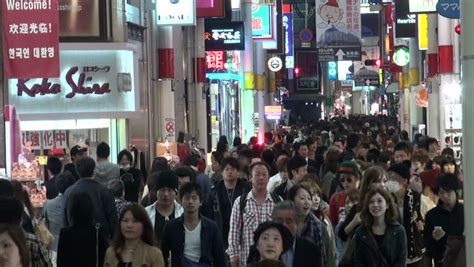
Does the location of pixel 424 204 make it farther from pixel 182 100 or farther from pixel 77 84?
pixel 182 100

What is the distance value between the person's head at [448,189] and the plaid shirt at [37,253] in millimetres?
3776

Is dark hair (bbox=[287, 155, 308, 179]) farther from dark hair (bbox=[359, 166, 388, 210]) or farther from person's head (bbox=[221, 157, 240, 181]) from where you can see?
dark hair (bbox=[359, 166, 388, 210])

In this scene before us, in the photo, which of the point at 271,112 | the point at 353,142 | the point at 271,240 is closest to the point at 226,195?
the point at 271,240

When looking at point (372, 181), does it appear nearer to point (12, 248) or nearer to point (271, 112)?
point (12, 248)

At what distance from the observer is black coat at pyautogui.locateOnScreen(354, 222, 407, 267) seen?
895cm

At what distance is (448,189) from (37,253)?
3.90 meters

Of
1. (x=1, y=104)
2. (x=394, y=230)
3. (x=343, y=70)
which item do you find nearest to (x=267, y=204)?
(x=394, y=230)

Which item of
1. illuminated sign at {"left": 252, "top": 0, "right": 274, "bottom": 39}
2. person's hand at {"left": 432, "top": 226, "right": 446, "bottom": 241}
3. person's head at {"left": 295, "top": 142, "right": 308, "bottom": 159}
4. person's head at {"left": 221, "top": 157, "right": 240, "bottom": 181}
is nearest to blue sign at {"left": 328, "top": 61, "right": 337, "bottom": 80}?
illuminated sign at {"left": 252, "top": 0, "right": 274, "bottom": 39}

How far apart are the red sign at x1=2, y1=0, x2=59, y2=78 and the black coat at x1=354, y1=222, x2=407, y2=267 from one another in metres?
7.93

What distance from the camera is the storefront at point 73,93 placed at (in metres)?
18.9

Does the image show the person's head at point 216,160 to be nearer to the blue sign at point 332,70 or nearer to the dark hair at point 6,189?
the dark hair at point 6,189

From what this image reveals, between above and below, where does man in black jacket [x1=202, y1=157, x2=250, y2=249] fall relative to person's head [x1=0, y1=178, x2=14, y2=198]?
below

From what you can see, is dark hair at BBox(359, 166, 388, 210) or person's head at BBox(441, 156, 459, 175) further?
person's head at BBox(441, 156, 459, 175)

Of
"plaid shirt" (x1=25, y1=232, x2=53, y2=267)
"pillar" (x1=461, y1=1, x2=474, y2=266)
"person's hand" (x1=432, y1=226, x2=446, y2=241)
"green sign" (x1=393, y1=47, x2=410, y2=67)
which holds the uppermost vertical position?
"green sign" (x1=393, y1=47, x2=410, y2=67)
